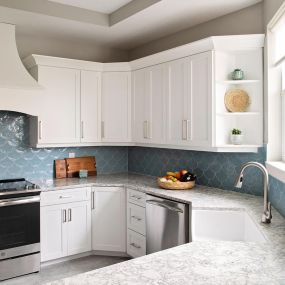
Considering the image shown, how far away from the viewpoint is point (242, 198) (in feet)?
9.73

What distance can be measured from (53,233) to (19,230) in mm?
382

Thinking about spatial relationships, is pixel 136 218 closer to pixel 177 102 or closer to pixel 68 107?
pixel 177 102

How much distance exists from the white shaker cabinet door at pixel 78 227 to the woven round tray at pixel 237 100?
6.15 ft

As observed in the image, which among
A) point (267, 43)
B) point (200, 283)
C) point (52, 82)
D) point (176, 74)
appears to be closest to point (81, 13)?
point (52, 82)

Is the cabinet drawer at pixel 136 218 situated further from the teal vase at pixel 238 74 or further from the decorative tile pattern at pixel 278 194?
the teal vase at pixel 238 74

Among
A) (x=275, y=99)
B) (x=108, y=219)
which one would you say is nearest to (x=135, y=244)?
(x=108, y=219)

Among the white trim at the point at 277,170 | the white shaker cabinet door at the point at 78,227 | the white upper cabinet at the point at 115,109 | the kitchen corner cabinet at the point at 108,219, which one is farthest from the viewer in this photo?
the white upper cabinet at the point at 115,109

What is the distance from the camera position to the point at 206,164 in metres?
3.55

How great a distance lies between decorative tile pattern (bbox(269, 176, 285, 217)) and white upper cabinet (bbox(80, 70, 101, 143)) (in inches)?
→ 86.9

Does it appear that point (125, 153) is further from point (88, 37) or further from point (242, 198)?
point (242, 198)

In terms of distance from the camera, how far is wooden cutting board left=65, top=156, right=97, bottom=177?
13.7 ft

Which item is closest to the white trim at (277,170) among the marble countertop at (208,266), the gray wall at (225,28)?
the marble countertop at (208,266)

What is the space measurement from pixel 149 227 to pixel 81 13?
2344 mm

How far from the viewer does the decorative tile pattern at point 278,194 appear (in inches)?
93.9
